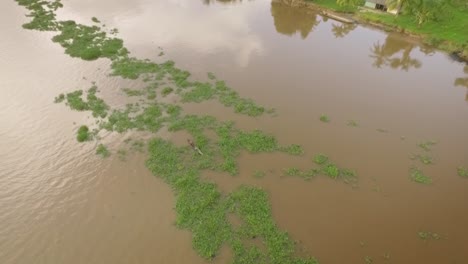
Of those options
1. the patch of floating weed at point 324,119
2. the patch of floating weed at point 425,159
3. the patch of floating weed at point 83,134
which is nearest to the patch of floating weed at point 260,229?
the patch of floating weed at point 324,119

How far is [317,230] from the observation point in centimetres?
1436

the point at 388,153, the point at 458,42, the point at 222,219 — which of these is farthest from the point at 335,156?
the point at 458,42

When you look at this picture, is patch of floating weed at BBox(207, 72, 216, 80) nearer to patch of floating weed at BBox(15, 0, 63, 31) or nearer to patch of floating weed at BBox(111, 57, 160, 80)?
patch of floating weed at BBox(111, 57, 160, 80)

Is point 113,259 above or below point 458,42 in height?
below

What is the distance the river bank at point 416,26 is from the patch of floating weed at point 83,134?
30504mm

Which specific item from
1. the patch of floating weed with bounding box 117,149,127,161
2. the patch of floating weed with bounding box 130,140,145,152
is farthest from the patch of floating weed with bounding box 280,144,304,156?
the patch of floating weed with bounding box 117,149,127,161

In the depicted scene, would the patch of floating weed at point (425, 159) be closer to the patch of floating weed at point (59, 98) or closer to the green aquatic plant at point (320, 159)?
the green aquatic plant at point (320, 159)

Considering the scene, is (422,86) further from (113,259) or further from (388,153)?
(113,259)

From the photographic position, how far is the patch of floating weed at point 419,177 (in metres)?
16.9

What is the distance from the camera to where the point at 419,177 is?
17.1 meters

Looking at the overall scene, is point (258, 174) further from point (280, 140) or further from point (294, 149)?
point (280, 140)

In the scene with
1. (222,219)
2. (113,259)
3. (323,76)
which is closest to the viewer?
(113,259)

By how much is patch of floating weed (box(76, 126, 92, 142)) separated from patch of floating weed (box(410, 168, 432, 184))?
18404mm

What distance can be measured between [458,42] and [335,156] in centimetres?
2231
